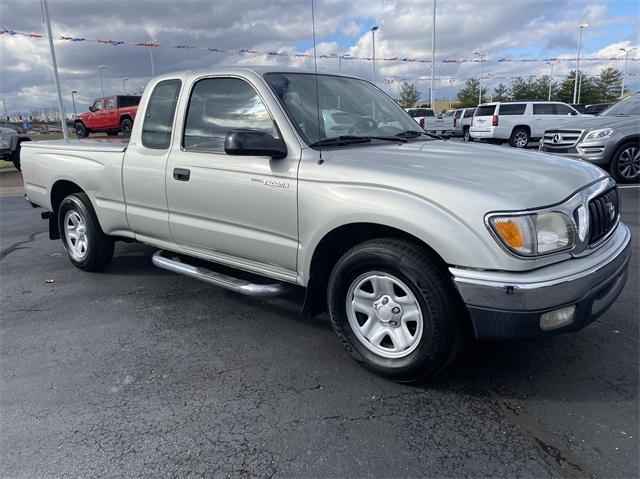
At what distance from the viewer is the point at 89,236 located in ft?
16.4

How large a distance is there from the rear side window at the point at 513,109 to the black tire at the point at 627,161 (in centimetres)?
1050

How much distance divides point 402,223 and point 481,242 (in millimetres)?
430

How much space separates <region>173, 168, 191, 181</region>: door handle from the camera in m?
3.84

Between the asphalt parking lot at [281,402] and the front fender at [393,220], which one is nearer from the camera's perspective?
the asphalt parking lot at [281,402]

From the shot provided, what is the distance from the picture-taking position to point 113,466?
2363mm

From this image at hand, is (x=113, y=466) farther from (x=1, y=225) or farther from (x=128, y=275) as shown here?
(x=1, y=225)

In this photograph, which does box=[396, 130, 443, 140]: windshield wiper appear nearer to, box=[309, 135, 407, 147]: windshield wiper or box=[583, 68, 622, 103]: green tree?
box=[309, 135, 407, 147]: windshield wiper

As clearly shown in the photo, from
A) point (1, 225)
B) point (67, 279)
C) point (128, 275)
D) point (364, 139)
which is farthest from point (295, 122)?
Answer: point (1, 225)

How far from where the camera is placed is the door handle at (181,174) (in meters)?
3.84

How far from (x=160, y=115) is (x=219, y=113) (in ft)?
2.29

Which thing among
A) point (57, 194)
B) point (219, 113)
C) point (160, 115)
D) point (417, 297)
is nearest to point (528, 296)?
point (417, 297)

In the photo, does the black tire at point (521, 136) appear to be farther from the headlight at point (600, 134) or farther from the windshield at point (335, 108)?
the windshield at point (335, 108)

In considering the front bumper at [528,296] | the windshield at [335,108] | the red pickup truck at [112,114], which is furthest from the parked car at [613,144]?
the red pickup truck at [112,114]

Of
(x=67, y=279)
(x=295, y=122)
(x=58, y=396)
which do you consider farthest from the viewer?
(x=67, y=279)
